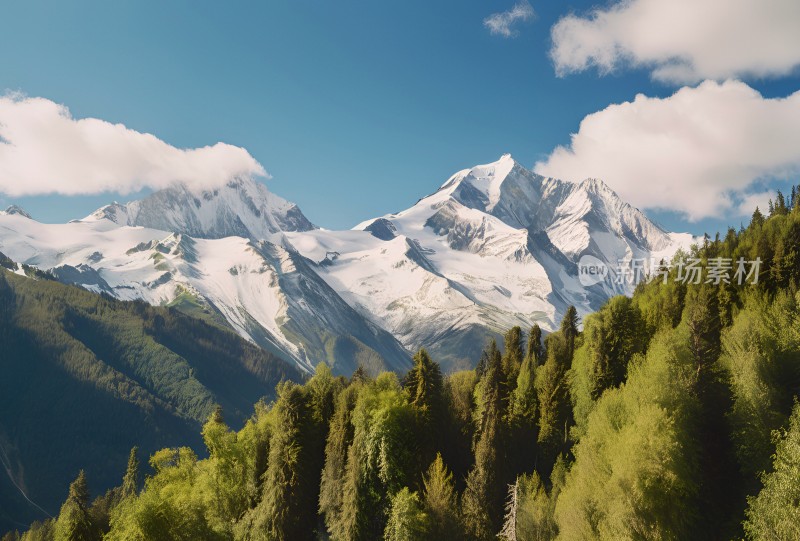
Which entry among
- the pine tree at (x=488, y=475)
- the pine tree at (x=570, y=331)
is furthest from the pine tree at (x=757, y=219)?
the pine tree at (x=488, y=475)

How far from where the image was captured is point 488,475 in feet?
229

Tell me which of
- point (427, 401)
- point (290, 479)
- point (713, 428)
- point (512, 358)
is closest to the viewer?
point (713, 428)

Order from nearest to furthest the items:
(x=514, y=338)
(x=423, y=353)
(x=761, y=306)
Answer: (x=761, y=306) < (x=423, y=353) < (x=514, y=338)

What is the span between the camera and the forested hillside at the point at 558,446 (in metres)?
54.3

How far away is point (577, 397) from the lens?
3073 inches

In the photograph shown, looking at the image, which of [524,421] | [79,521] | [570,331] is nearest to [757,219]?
[570,331]

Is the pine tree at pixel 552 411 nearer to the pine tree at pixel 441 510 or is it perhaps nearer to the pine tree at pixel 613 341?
the pine tree at pixel 613 341

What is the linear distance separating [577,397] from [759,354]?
2216cm

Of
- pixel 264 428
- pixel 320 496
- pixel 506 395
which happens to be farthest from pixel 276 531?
pixel 506 395

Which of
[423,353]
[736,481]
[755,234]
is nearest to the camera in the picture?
[736,481]

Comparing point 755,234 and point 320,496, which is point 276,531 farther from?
point 755,234

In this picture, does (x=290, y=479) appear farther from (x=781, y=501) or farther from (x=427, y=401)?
(x=781, y=501)

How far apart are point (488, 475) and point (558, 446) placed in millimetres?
11202

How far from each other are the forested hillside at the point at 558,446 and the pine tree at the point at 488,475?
0.61 ft
